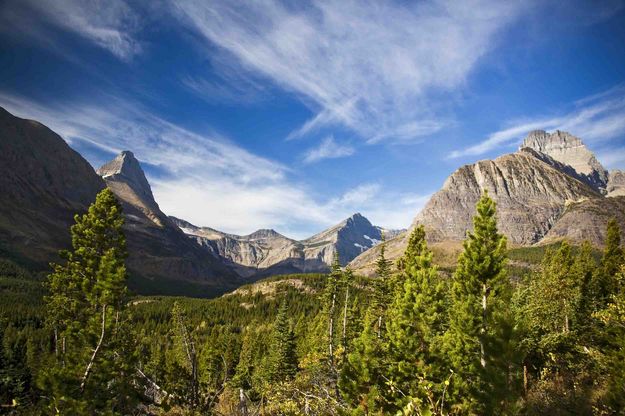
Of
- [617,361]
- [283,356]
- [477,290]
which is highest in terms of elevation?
[477,290]

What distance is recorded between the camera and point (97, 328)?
713 inches

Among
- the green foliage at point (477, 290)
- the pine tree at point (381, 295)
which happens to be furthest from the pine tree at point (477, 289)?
the pine tree at point (381, 295)

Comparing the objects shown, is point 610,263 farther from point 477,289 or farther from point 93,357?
point 93,357

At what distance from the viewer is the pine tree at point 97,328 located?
53.8 ft

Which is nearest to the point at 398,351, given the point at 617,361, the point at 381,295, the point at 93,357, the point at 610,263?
the point at 617,361

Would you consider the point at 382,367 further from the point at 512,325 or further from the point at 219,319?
the point at 219,319

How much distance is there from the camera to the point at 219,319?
179 meters

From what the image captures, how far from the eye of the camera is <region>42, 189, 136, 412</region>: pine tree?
1639cm

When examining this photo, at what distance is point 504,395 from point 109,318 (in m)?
18.7

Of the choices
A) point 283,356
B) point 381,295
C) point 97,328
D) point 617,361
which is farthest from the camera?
point 283,356

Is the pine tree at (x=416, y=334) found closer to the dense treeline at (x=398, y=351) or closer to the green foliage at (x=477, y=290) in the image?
the dense treeline at (x=398, y=351)

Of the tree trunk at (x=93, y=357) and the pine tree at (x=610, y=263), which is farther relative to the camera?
the pine tree at (x=610, y=263)

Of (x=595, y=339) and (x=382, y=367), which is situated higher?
(x=595, y=339)

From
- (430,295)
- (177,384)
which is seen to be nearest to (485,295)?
(430,295)
